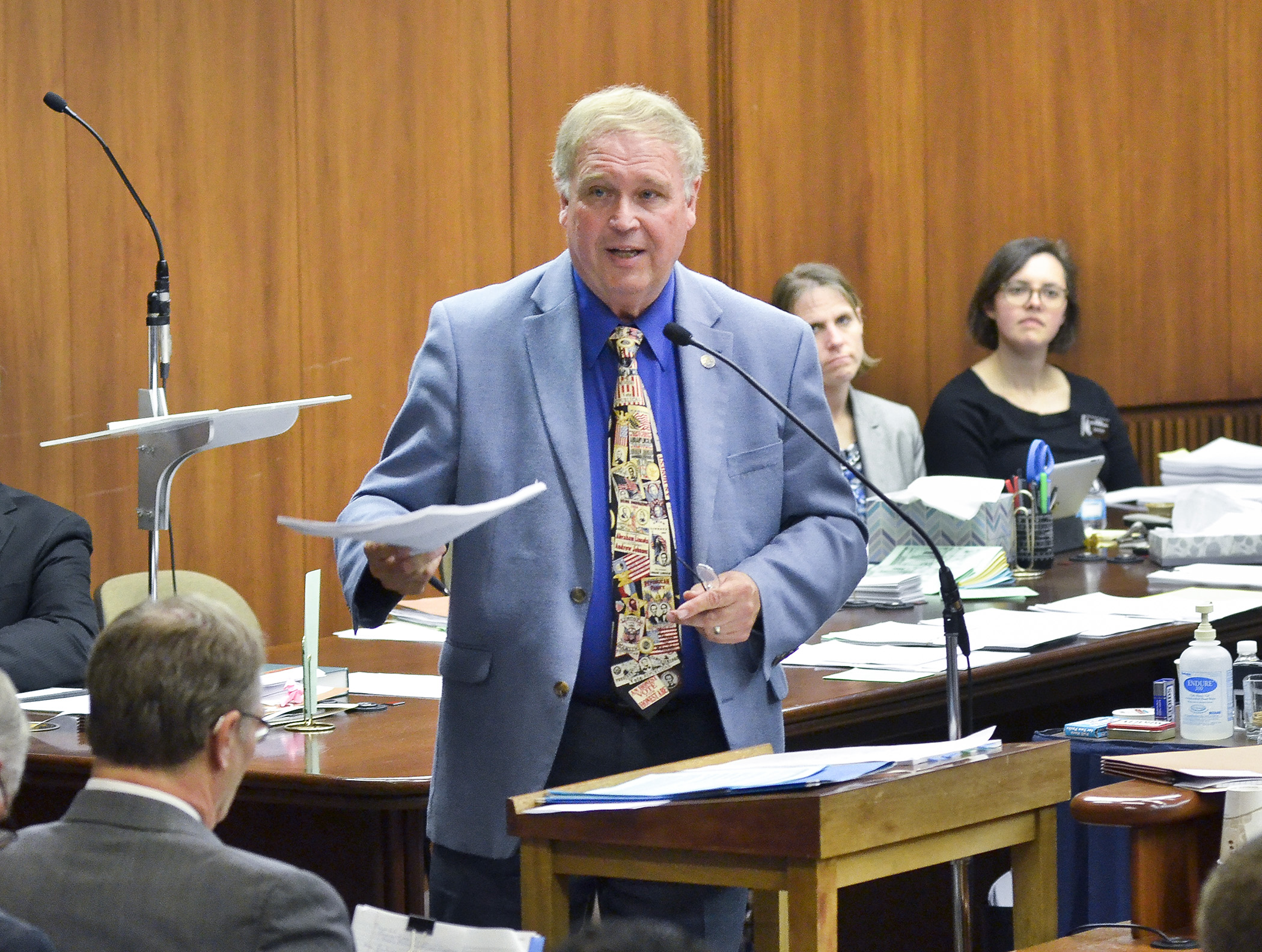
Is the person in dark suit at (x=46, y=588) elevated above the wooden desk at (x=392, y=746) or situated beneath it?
elevated above

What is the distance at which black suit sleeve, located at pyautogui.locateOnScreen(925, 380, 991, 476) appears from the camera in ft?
18.2

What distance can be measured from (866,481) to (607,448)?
1.17 feet

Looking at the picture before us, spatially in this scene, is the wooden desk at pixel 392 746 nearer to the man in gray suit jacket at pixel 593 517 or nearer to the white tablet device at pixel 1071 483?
the man in gray suit jacket at pixel 593 517

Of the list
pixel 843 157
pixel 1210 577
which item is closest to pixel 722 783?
pixel 1210 577

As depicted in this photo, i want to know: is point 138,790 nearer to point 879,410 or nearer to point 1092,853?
point 1092,853

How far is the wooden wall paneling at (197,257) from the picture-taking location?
4398mm

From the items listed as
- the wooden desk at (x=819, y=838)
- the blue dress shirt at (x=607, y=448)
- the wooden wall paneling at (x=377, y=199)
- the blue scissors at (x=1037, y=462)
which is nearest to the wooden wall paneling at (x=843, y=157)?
the wooden wall paneling at (x=377, y=199)

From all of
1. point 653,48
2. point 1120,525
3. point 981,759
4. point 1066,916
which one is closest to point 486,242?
point 653,48

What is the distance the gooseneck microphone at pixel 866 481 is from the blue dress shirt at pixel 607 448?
0.06 meters

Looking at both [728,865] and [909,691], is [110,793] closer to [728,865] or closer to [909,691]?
[728,865]

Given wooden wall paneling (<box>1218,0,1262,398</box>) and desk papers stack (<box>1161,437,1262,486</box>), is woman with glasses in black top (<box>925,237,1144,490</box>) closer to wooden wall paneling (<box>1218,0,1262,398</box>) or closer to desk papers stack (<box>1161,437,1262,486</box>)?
desk papers stack (<box>1161,437,1262,486</box>)

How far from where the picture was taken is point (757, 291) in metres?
5.94

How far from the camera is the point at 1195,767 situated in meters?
2.22

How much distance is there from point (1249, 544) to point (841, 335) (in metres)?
1.27
